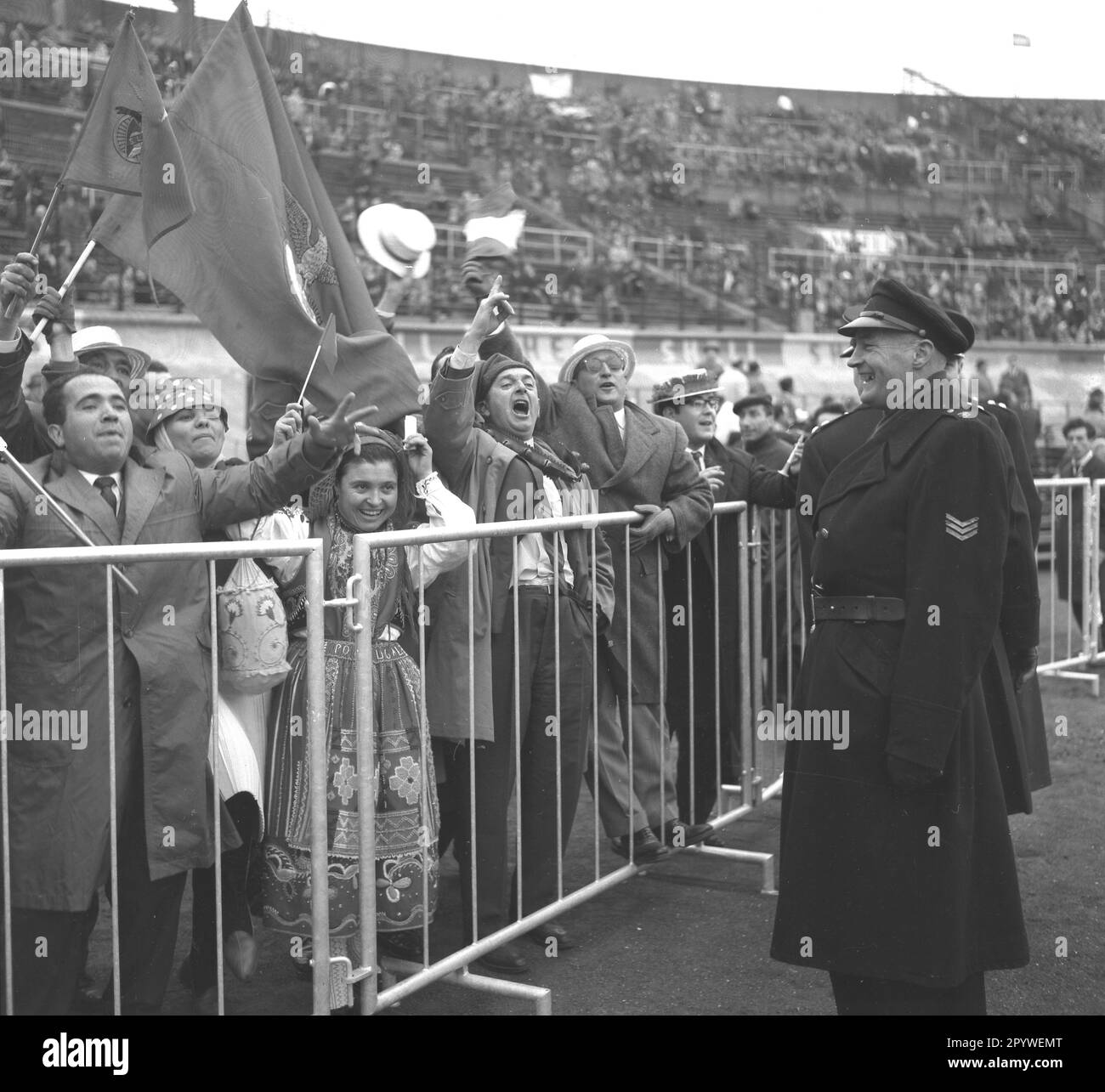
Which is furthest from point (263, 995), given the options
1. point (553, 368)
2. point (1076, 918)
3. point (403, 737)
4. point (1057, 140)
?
point (1057, 140)

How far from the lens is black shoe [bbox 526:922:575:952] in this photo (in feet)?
14.9

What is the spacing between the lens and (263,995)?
13.2 ft

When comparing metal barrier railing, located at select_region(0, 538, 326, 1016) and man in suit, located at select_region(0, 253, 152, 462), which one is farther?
man in suit, located at select_region(0, 253, 152, 462)

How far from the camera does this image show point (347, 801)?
3656 millimetres

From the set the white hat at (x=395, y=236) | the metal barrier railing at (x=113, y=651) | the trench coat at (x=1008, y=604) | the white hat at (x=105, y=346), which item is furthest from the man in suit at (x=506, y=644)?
the white hat at (x=105, y=346)

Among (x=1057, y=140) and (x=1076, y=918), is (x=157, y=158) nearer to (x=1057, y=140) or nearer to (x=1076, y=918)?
(x=1076, y=918)

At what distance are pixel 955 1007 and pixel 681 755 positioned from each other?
2.20m

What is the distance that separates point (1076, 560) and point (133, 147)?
7.37 m

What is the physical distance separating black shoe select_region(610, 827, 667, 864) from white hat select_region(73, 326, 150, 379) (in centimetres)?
231

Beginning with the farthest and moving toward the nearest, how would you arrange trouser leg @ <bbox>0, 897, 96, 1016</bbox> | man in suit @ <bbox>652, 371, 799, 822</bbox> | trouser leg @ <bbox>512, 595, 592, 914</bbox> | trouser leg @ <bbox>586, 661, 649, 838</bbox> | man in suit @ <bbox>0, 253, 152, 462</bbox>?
man in suit @ <bbox>652, 371, 799, 822</bbox>
trouser leg @ <bbox>586, 661, 649, 838</bbox>
trouser leg @ <bbox>512, 595, 592, 914</bbox>
man in suit @ <bbox>0, 253, 152, 462</bbox>
trouser leg @ <bbox>0, 897, 96, 1016</bbox>

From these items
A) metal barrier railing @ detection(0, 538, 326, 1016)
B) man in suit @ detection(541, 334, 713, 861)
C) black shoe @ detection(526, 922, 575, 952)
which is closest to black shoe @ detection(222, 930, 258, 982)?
metal barrier railing @ detection(0, 538, 326, 1016)

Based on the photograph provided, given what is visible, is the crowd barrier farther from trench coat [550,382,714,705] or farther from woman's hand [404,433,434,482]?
woman's hand [404,433,434,482]

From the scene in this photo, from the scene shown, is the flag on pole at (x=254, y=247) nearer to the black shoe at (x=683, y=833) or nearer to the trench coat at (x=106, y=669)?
the trench coat at (x=106, y=669)

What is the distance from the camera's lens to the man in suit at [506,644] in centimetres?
409
